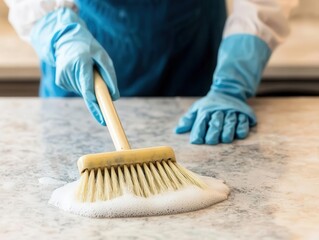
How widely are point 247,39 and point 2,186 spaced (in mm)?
736

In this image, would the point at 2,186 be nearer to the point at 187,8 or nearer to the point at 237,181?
the point at 237,181

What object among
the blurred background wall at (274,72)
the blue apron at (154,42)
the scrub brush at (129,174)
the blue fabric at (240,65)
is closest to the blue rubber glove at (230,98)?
the blue fabric at (240,65)

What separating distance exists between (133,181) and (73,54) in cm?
38

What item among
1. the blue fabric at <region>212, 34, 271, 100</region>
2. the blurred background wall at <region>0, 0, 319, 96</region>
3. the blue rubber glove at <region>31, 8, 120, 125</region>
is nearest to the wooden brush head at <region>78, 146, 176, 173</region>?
the blue rubber glove at <region>31, 8, 120, 125</region>

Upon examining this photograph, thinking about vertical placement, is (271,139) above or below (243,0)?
below

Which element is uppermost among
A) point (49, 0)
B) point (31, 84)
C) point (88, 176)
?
point (49, 0)

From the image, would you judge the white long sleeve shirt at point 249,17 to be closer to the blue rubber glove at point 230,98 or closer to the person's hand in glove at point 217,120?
the blue rubber glove at point 230,98

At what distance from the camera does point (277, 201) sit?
1107 mm

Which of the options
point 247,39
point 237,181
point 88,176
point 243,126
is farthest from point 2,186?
point 247,39

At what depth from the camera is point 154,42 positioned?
5.70 ft

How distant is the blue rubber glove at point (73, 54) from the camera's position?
1324mm

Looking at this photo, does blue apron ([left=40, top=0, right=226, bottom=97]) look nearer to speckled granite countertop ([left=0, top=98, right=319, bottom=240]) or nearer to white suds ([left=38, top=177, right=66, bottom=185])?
speckled granite countertop ([left=0, top=98, right=319, bottom=240])

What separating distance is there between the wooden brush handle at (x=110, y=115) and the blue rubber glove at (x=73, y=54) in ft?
0.05

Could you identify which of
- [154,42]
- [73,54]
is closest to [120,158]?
[73,54]
